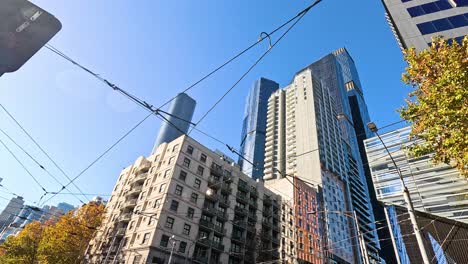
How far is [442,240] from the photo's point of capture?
20.0 m

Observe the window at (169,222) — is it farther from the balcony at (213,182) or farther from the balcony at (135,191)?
the balcony at (135,191)

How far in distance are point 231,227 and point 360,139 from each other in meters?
141

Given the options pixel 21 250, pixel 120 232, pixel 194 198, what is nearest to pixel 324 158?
pixel 194 198

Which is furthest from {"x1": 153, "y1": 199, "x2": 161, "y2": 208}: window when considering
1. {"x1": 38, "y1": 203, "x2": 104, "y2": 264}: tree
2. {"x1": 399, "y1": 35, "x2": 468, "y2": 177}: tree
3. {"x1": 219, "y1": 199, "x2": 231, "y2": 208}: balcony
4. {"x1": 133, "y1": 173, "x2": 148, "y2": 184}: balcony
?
{"x1": 399, "y1": 35, "x2": 468, "y2": 177}: tree

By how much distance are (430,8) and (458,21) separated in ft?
12.4

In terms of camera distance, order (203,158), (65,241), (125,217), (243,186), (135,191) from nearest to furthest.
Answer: (65,241) < (125,217) < (135,191) < (203,158) < (243,186)

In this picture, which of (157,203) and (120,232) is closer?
(157,203)

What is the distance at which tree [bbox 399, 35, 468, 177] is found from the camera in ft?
33.0

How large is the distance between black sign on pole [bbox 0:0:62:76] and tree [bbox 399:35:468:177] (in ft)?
42.2

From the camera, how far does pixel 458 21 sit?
981 inches

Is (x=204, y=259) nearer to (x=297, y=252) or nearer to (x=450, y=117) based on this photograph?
(x=297, y=252)

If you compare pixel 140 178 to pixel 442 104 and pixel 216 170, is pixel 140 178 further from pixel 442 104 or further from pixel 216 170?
pixel 442 104

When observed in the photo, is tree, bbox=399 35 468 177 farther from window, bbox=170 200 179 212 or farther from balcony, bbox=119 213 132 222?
balcony, bbox=119 213 132 222

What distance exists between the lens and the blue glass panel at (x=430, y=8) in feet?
89.3
